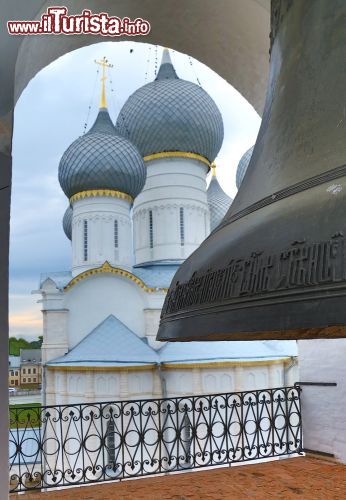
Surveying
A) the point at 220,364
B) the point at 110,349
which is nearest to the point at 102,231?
the point at 110,349

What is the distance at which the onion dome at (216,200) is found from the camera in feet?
67.9

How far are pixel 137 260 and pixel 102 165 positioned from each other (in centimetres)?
389

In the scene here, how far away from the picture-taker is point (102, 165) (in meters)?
14.6

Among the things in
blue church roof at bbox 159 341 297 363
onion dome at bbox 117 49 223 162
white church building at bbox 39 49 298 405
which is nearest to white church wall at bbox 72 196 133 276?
white church building at bbox 39 49 298 405

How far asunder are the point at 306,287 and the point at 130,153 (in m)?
14.0

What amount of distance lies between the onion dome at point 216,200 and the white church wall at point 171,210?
11.3 feet

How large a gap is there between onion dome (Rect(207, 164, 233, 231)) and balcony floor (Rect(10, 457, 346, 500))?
1595cm

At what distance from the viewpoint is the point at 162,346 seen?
42.6 ft

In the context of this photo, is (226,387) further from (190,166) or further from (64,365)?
(190,166)

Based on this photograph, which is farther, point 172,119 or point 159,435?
point 172,119

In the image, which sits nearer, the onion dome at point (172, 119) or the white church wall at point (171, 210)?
the onion dome at point (172, 119)

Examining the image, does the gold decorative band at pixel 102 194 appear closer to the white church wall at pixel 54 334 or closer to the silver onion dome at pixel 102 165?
the silver onion dome at pixel 102 165

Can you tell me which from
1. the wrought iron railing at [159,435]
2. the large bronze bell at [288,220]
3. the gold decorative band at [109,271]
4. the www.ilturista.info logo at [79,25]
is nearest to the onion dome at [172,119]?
the gold decorative band at [109,271]

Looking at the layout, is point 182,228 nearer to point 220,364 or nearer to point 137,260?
point 137,260
